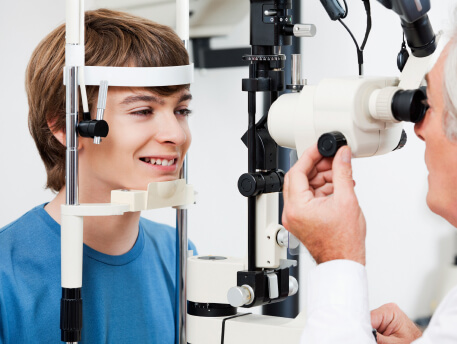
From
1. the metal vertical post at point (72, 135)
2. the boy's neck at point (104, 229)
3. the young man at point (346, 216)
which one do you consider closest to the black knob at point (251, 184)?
the young man at point (346, 216)

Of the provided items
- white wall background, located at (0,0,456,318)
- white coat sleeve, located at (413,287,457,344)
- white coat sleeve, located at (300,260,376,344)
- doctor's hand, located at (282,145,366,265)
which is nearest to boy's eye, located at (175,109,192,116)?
doctor's hand, located at (282,145,366,265)

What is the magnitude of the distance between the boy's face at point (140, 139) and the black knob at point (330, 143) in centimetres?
38

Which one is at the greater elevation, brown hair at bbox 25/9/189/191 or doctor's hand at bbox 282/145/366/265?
brown hair at bbox 25/9/189/191

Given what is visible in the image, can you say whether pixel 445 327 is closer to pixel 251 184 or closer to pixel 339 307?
pixel 339 307

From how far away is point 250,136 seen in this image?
112cm

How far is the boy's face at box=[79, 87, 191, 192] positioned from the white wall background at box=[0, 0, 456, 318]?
4.19ft

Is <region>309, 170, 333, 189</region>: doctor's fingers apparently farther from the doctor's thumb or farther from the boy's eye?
the boy's eye

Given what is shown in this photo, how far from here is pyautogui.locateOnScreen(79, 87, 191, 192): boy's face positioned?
129cm

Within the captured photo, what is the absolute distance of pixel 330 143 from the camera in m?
0.98

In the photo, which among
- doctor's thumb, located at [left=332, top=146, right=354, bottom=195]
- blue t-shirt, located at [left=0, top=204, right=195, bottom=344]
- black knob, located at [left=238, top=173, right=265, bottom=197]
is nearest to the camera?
doctor's thumb, located at [left=332, top=146, right=354, bottom=195]

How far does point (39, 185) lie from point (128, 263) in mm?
1492

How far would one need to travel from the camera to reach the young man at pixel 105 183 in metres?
1.29

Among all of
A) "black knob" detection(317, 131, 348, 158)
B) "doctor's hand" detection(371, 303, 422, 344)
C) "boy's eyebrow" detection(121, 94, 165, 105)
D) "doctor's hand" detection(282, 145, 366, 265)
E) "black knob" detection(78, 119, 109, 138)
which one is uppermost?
"boy's eyebrow" detection(121, 94, 165, 105)

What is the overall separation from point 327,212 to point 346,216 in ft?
0.09
